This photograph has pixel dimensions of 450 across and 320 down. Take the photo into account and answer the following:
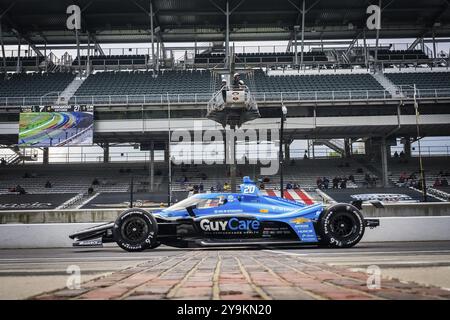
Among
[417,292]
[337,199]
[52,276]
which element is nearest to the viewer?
[417,292]

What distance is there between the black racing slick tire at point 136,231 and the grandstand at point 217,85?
15645 millimetres

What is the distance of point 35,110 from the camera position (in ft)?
85.1

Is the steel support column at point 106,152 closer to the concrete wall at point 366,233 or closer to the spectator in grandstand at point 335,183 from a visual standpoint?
the spectator in grandstand at point 335,183

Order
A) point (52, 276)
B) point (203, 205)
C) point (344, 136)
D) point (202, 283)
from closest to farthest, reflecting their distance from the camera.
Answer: point (202, 283), point (52, 276), point (203, 205), point (344, 136)

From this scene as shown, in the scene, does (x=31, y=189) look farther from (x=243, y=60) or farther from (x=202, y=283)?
(x=202, y=283)

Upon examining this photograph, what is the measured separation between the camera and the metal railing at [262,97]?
27359mm

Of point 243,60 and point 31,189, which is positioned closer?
point 31,189

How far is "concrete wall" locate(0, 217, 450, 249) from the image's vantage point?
11.0 metres

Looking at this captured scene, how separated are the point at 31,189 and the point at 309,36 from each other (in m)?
24.7

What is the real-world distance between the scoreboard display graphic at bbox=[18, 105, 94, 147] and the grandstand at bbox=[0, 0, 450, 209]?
1.57 meters

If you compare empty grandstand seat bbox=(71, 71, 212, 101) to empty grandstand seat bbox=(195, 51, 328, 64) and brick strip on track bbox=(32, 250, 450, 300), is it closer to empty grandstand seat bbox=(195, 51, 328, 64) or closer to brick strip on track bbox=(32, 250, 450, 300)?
empty grandstand seat bbox=(195, 51, 328, 64)

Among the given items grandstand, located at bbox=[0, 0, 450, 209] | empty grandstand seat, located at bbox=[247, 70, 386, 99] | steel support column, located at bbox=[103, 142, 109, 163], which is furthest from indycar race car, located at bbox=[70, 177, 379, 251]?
steel support column, located at bbox=[103, 142, 109, 163]

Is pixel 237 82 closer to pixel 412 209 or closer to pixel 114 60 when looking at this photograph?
pixel 412 209
